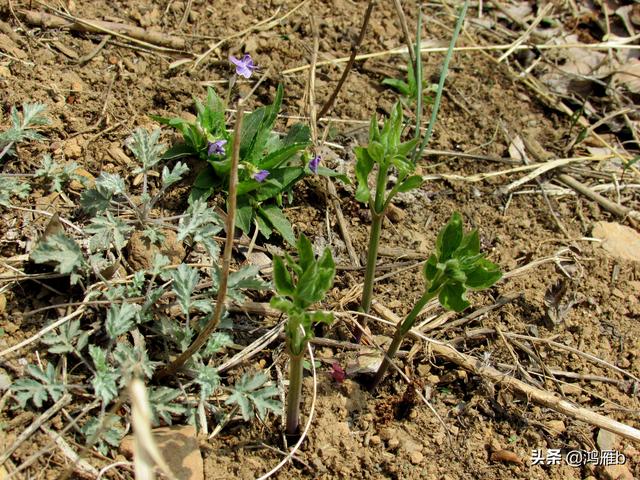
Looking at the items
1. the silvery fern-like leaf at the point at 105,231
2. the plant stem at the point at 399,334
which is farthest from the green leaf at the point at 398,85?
the silvery fern-like leaf at the point at 105,231

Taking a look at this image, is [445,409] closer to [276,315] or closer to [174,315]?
[276,315]

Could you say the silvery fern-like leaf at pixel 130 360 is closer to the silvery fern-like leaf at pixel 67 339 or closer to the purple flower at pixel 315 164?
the silvery fern-like leaf at pixel 67 339

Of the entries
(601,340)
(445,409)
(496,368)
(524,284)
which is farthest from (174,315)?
(601,340)

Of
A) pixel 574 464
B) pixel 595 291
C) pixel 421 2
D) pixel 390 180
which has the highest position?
pixel 421 2

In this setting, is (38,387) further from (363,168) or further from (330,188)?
(330,188)

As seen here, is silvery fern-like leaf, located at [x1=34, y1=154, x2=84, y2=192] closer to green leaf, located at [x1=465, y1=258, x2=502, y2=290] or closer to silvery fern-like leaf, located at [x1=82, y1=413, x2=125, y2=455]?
silvery fern-like leaf, located at [x1=82, y1=413, x2=125, y2=455]

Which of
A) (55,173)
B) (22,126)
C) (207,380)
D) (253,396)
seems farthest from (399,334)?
(22,126)

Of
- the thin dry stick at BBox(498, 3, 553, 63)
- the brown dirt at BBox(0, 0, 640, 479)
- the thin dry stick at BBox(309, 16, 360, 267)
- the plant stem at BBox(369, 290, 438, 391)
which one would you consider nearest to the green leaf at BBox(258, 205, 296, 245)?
the brown dirt at BBox(0, 0, 640, 479)
